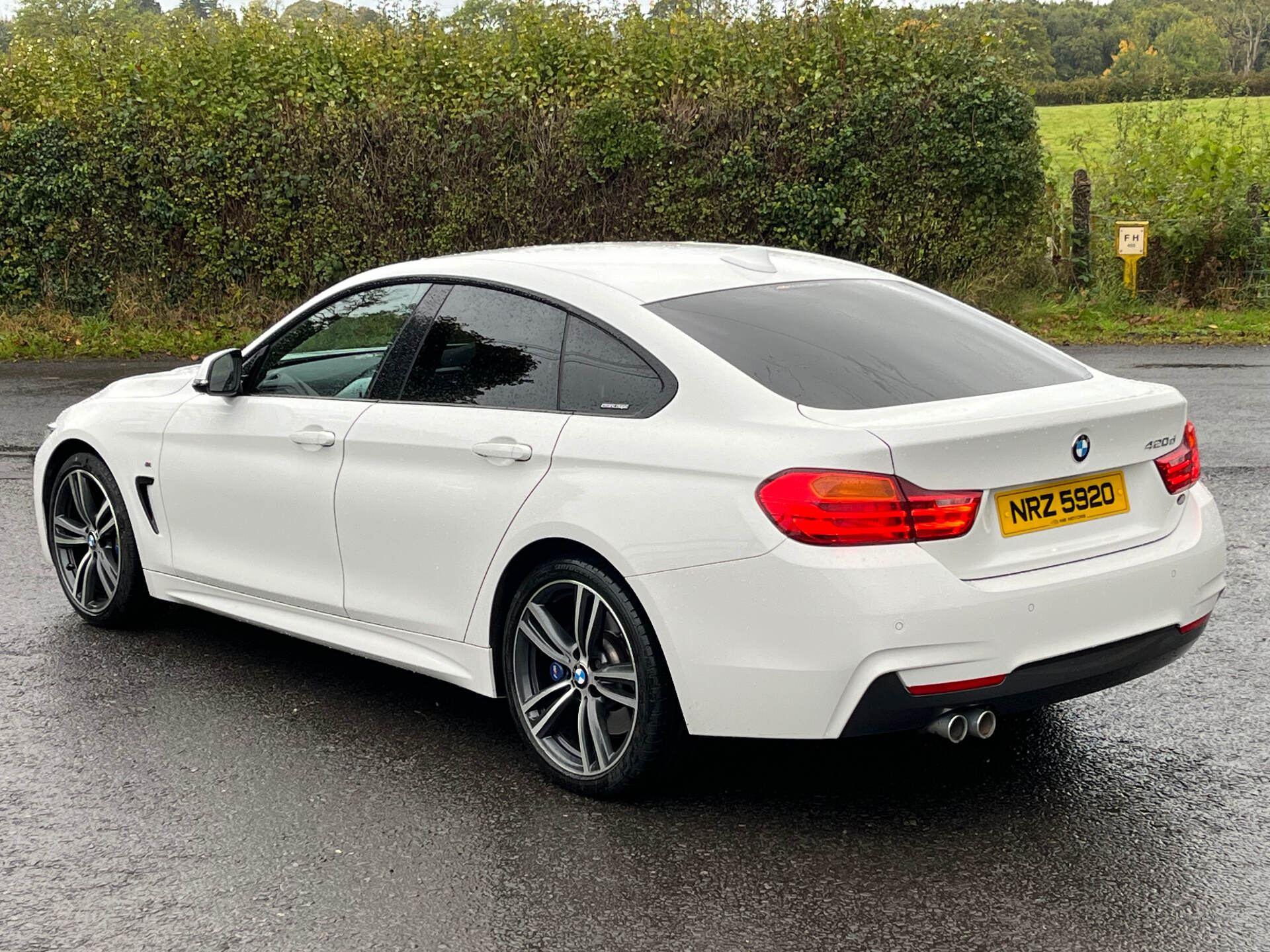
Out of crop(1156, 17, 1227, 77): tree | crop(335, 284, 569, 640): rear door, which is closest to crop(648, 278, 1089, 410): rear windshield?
crop(335, 284, 569, 640): rear door

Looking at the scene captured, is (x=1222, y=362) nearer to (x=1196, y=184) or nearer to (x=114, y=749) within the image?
(x=1196, y=184)

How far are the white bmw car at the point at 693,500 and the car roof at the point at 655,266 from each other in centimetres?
2

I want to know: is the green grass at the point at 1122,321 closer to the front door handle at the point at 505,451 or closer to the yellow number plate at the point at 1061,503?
the yellow number plate at the point at 1061,503

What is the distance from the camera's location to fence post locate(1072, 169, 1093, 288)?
17.9m

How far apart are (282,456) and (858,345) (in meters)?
2.12

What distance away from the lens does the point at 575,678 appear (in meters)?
4.39

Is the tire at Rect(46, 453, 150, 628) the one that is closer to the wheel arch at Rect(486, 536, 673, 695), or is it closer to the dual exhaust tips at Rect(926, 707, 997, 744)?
the wheel arch at Rect(486, 536, 673, 695)

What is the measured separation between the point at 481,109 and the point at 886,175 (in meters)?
4.72

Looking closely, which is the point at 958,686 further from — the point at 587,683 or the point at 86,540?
the point at 86,540

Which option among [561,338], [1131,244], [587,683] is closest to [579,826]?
[587,683]

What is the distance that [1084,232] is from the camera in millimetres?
17922

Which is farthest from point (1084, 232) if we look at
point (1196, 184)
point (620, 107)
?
point (620, 107)

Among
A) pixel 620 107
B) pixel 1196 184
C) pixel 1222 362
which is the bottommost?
pixel 1222 362

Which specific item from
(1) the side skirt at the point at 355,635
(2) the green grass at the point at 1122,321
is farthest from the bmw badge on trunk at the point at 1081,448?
(2) the green grass at the point at 1122,321
